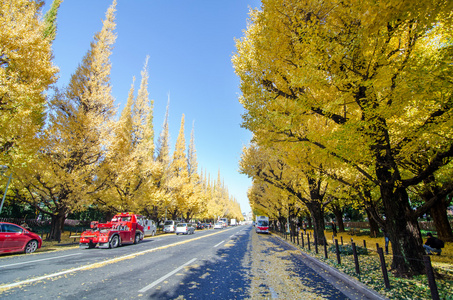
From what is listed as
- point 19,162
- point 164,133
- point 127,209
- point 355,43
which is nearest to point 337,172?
point 355,43

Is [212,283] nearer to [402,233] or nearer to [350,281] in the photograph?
[350,281]

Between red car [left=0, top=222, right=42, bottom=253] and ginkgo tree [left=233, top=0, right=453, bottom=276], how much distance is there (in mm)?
13230

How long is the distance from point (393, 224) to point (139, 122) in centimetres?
2636

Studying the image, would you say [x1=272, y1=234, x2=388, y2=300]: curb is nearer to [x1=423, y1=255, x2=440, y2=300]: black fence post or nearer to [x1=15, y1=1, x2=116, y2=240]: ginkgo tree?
[x1=423, y1=255, x2=440, y2=300]: black fence post

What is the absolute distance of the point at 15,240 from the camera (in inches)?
377

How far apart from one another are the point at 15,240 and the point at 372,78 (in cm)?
1634

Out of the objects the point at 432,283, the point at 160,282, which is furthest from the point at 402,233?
the point at 160,282

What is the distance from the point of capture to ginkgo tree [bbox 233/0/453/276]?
4.52 metres

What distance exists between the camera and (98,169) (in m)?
→ 16.5

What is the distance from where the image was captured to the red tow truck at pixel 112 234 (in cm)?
1218

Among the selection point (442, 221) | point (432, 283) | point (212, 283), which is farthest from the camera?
point (442, 221)

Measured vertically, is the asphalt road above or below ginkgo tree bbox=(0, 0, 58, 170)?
below

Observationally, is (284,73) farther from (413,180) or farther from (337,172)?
(337,172)

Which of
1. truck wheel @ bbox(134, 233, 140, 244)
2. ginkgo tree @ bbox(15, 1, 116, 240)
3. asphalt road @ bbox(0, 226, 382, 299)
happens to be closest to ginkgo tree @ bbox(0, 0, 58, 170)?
ginkgo tree @ bbox(15, 1, 116, 240)
